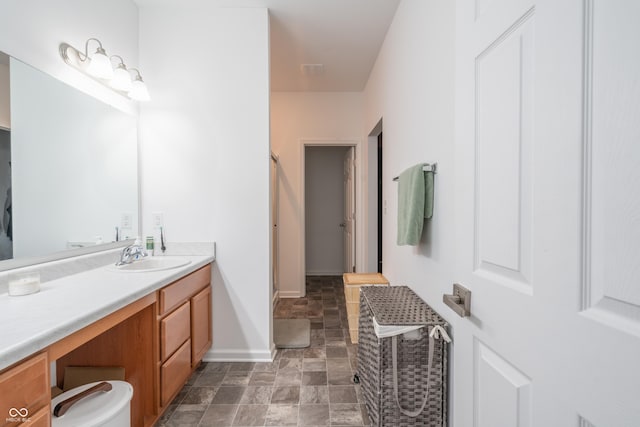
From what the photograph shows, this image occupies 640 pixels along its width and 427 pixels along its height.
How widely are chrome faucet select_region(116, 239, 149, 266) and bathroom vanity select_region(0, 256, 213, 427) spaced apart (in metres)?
0.13

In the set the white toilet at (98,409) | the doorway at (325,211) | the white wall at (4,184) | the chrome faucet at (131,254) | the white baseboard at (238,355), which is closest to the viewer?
the white toilet at (98,409)

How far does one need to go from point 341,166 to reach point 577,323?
14.8 ft

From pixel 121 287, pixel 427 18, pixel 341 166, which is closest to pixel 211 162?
pixel 121 287

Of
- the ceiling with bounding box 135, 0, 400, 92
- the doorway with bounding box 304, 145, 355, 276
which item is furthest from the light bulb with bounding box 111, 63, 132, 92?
the doorway with bounding box 304, 145, 355, 276

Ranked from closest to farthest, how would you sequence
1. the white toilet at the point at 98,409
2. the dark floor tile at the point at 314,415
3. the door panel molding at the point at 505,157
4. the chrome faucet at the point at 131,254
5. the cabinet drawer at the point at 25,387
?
1. the door panel molding at the point at 505,157
2. the cabinet drawer at the point at 25,387
3. the white toilet at the point at 98,409
4. the dark floor tile at the point at 314,415
5. the chrome faucet at the point at 131,254

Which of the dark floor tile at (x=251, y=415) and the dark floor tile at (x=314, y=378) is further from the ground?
the dark floor tile at (x=314, y=378)

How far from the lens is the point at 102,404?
3.57 ft

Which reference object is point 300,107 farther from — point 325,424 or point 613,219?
point 613,219

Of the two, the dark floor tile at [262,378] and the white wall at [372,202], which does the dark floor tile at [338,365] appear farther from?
the white wall at [372,202]

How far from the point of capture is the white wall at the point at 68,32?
1.32 m

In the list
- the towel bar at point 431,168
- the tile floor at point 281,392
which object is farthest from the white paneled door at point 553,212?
the tile floor at point 281,392

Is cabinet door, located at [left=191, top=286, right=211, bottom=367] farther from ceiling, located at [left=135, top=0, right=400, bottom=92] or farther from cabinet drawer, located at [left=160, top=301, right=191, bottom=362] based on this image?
ceiling, located at [left=135, top=0, right=400, bottom=92]

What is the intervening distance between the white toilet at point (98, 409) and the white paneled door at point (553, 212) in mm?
1259

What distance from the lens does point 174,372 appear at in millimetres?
1574
